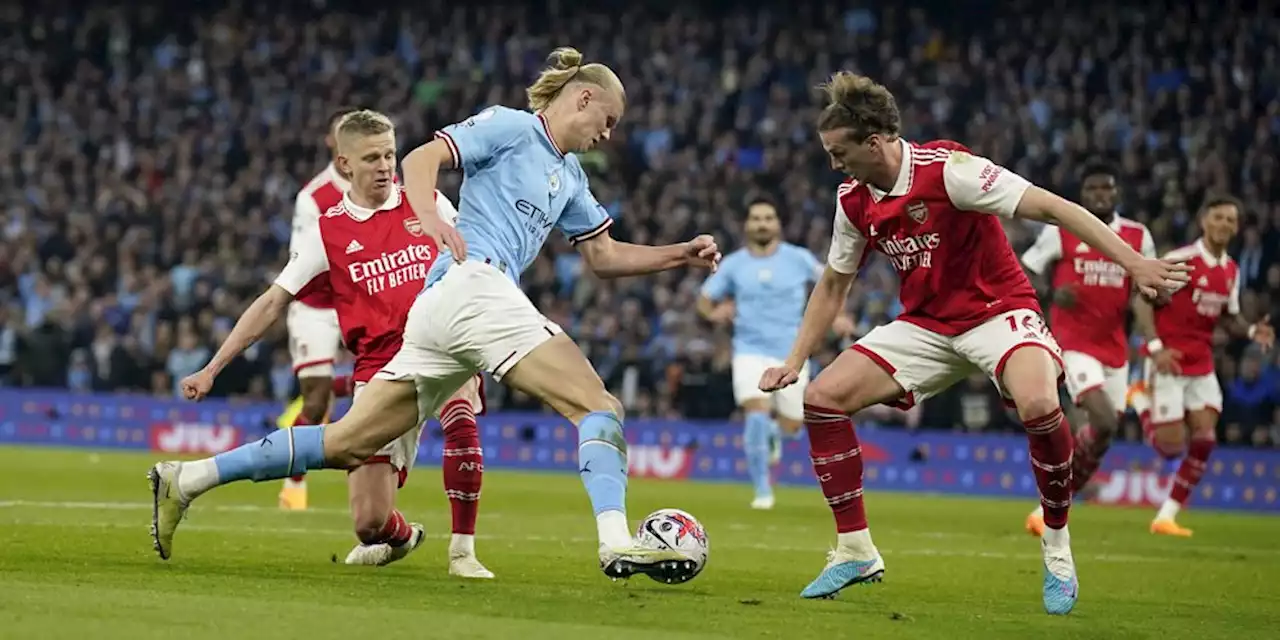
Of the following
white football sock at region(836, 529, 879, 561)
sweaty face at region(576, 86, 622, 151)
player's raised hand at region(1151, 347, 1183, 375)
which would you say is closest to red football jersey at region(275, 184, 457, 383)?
sweaty face at region(576, 86, 622, 151)

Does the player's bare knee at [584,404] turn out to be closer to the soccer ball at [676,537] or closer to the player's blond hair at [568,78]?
the soccer ball at [676,537]

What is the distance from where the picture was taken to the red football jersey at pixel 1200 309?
15281 millimetres

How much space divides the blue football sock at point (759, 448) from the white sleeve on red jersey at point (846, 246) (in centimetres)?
856

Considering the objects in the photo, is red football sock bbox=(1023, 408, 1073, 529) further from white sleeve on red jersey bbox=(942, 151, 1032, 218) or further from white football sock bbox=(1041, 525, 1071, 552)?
white sleeve on red jersey bbox=(942, 151, 1032, 218)

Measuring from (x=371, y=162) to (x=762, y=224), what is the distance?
28.5ft

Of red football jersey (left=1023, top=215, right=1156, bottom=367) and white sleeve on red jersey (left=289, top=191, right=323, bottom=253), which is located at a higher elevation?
white sleeve on red jersey (left=289, top=191, right=323, bottom=253)

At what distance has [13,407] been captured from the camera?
2566cm

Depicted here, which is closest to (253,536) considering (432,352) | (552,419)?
(432,352)

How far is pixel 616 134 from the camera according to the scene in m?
29.3

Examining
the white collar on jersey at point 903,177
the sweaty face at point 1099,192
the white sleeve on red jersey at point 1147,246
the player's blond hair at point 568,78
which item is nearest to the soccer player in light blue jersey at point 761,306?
the white sleeve on red jersey at point 1147,246

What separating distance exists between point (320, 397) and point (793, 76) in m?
16.9

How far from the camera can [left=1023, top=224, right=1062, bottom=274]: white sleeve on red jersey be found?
1435 centimetres

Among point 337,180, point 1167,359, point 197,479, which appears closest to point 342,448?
point 197,479

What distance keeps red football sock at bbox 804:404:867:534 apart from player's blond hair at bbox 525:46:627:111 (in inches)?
67.5
